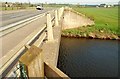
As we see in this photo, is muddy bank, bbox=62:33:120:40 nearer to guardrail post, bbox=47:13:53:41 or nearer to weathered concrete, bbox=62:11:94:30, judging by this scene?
weathered concrete, bbox=62:11:94:30

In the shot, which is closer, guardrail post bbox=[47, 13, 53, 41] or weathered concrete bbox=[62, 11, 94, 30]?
guardrail post bbox=[47, 13, 53, 41]

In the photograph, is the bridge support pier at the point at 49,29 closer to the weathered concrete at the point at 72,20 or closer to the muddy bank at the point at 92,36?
the muddy bank at the point at 92,36

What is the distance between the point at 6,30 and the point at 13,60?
220 inches

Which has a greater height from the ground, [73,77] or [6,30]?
[6,30]

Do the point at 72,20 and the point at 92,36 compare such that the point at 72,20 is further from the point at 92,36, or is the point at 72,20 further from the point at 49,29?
the point at 49,29

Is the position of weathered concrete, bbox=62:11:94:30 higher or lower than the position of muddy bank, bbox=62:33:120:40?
higher

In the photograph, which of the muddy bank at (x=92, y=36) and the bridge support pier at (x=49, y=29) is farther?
the muddy bank at (x=92, y=36)

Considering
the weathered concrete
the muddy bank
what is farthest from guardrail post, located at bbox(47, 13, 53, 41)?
the weathered concrete

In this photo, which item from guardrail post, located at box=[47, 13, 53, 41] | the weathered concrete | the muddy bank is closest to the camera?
guardrail post, located at box=[47, 13, 53, 41]

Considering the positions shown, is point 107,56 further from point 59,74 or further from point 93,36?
point 59,74

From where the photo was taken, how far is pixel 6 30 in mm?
10148

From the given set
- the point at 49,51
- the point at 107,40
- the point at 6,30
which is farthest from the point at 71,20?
the point at 49,51

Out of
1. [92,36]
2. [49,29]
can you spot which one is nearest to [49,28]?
[49,29]

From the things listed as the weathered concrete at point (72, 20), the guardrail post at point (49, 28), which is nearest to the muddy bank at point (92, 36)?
the weathered concrete at point (72, 20)
